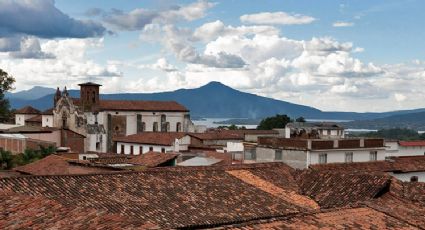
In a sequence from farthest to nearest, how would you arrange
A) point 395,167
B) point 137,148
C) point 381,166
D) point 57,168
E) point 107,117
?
point 107,117, point 137,148, point 395,167, point 381,166, point 57,168

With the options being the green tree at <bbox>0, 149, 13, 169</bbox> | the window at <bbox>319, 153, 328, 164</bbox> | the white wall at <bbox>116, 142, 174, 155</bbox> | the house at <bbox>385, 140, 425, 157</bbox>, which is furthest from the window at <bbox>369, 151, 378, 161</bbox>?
the white wall at <bbox>116, 142, 174, 155</bbox>

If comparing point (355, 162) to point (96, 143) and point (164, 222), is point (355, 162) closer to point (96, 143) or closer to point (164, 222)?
point (164, 222)

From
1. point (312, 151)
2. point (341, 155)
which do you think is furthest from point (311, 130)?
point (312, 151)

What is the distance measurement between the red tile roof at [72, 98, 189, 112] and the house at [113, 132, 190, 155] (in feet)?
35.0

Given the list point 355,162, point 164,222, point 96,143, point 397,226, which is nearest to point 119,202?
point 164,222

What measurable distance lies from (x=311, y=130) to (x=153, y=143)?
804 inches

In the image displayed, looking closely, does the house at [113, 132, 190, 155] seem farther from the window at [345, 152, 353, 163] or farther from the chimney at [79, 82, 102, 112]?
the window at [345, 152, 353, 163]

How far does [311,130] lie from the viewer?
49.1m

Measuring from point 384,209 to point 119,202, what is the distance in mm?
8250

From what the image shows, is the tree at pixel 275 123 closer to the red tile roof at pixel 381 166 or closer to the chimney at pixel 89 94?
the chimney at pixel 89 94

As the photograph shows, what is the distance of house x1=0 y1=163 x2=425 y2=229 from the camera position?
15.2 m

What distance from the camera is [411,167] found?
119ft

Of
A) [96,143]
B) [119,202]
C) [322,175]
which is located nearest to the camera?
[119,202]

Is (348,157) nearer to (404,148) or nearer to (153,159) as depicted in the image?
(153,159)
